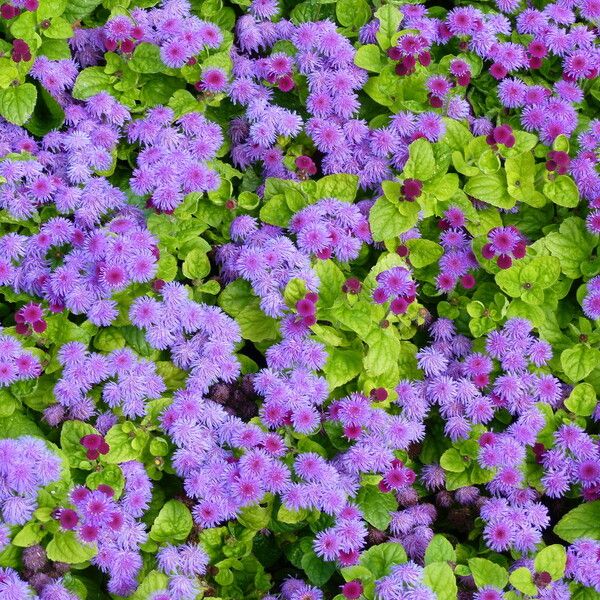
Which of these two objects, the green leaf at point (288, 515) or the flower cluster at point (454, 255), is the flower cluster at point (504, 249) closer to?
the flower cluster at point (454, 255)

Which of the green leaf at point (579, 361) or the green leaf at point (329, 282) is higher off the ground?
the green leaf at point (329, 282)

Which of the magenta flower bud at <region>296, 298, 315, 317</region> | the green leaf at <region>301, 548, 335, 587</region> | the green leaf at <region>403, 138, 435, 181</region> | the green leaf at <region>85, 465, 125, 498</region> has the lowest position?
the green leaf at <region>301, 548, 335, 587</region>

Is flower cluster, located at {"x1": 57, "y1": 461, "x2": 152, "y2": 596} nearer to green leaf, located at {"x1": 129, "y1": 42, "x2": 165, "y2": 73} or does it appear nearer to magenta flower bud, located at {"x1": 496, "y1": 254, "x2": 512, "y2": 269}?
magenta flower bud, located at {"x1": 496, "y1": 254, "x2": 512, "y2": 269}

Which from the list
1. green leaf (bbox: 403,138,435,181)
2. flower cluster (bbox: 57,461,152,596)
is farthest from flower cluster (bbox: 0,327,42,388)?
green leaf (bbox: 403,138,435,181)

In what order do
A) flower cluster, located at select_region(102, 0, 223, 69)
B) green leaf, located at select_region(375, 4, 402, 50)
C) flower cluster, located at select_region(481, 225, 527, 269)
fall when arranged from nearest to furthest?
flower cluster, located at select_region(481, 225, 527, 269), flower cluster, located at select_region(102, 0, 223, 69), green leaf, located at select_region(375, 4, 402, 50)

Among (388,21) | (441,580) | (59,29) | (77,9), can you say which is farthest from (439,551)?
(77,9)

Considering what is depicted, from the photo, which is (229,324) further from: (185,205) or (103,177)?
(103,177)

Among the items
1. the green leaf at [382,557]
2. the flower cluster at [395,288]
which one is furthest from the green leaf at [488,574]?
the flower cluster at [395,288]
